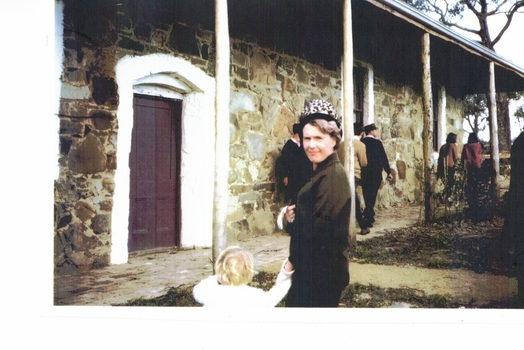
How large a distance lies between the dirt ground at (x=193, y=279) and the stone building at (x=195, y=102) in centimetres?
→ 26

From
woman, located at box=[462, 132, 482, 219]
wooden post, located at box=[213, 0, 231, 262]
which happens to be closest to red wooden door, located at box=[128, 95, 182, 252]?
wooden post, located at box=[213, 0, 231, 262]

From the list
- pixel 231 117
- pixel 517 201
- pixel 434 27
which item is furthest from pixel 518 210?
pixel 231 117

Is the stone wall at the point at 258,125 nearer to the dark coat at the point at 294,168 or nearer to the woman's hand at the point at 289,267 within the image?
the dark coat at the point at 294,168

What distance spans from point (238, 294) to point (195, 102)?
2.37 m

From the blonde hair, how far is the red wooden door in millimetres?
1686

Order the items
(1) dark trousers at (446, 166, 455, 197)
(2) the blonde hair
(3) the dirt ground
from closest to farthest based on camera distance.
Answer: (2) the blonde hair
(3) the dirt ground
(1) dark trousers at (446, 166, 455, 197)

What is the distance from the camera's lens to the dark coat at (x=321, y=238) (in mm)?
3113

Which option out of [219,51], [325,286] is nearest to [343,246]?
[325,286]

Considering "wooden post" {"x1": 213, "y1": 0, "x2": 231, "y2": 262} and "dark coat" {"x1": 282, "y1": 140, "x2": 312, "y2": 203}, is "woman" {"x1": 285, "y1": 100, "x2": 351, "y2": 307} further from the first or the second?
"wooden post" {"x1": 213, "y1": 0, "x2": 231, "y2": 262}

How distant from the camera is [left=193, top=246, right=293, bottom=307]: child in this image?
3.01 m

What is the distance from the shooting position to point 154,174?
4.61 meters

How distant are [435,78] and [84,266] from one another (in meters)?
5.88

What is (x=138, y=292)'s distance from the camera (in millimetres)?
3523

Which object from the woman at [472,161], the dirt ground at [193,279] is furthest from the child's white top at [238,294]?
the woman at [472,161]
